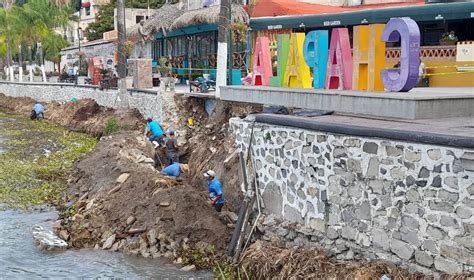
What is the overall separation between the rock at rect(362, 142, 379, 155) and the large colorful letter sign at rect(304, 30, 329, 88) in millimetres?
5149

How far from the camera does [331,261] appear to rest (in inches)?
440

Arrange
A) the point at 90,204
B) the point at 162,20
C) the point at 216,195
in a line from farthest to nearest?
the point at 162,20 → the point at 90,204 → the point at 216,195

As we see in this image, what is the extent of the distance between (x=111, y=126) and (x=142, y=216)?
16.6 m

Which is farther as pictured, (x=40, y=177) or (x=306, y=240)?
(x=40, y=177)

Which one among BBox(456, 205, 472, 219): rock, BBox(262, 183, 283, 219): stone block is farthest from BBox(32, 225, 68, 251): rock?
BBox(456, 205, 472, 219): rock

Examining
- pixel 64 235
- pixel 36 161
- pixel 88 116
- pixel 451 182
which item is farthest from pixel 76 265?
pixel 88 116

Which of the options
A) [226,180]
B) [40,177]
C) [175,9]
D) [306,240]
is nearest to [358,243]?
[306,240]

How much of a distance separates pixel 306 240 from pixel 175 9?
99.7 feet

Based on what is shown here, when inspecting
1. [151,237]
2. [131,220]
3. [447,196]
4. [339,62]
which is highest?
[339,62]

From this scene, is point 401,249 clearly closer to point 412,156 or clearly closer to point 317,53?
point 412,156

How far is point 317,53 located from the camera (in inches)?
604

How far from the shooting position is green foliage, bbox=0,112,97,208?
21.0 m

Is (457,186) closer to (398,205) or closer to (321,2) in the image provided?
(398,205)

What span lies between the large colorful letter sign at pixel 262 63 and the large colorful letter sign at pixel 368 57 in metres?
3.82
